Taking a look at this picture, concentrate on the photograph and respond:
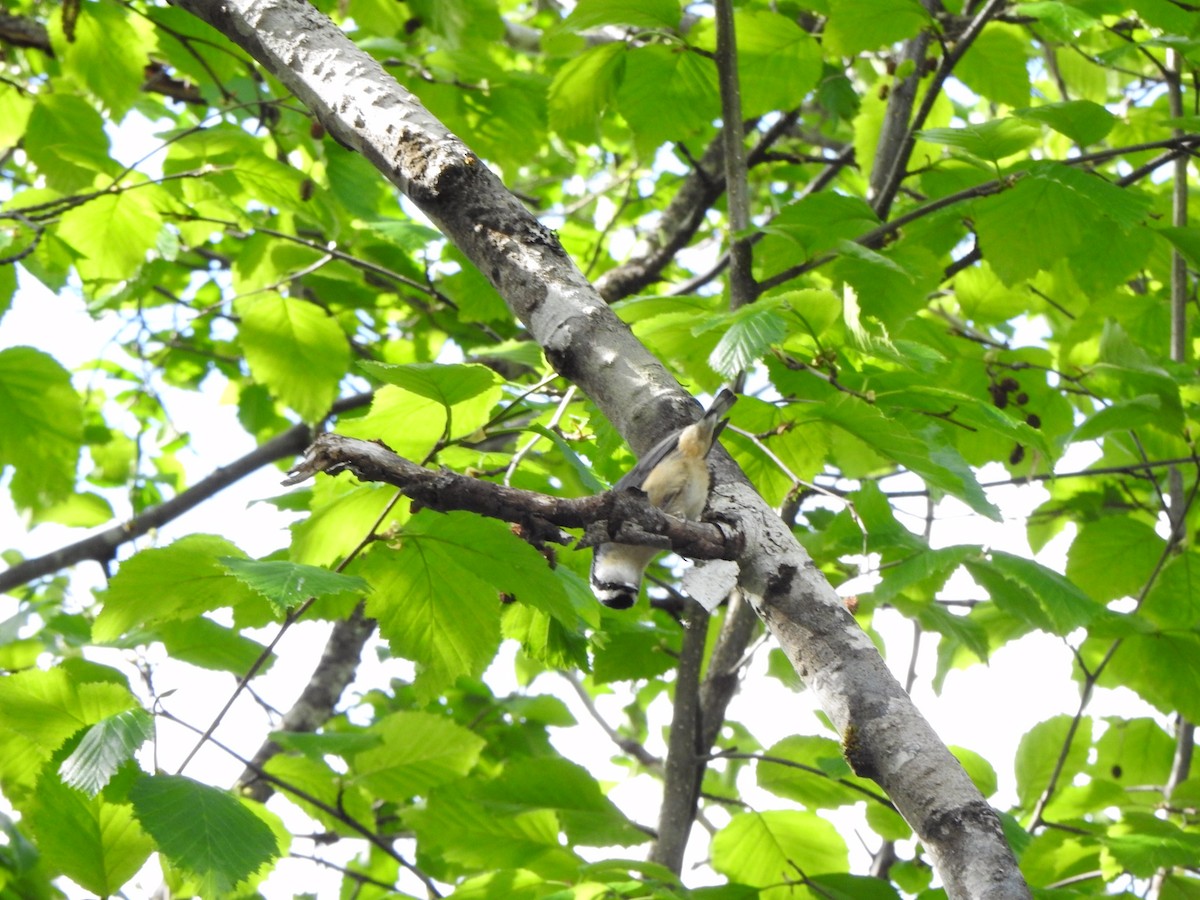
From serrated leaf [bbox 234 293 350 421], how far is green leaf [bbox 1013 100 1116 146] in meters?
2.22

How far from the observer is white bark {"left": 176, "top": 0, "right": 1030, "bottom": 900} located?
3.66 ft

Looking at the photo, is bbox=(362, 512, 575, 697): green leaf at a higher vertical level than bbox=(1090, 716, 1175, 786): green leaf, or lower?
lower

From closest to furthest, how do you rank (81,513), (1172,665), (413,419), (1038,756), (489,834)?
(413,419) → (489,834) → (1172,665) → (1038,756) → (81,513)

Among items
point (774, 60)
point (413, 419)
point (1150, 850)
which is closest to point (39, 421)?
point (413, 419)

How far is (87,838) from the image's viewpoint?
194 cm

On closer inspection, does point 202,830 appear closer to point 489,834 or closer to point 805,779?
point 489,834

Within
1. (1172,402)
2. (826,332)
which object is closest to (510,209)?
(826,332)

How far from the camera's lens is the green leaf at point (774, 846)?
9.80 ft

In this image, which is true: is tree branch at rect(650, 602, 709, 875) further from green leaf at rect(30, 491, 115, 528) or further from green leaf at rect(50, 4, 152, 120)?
green leaf at rect(30, 491, 115, 528)

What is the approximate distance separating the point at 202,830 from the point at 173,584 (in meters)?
0.47

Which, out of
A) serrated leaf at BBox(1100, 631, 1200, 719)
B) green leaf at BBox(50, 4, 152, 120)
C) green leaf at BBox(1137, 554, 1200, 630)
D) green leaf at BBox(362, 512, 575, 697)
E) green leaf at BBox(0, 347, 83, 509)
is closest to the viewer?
green leaf at BBox(362, 512, 575, 697)

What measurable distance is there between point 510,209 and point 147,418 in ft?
17.3

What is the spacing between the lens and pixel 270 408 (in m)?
5.22

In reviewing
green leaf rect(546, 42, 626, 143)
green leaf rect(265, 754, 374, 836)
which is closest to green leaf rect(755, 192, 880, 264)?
green leaf rect(546, 42, 626, 143)
